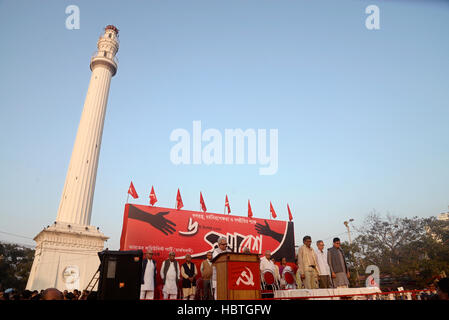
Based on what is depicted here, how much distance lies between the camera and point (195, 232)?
12.6m

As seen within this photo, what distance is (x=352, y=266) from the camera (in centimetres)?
3388

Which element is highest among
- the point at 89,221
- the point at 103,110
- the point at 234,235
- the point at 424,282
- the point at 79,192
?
the point at 103,110

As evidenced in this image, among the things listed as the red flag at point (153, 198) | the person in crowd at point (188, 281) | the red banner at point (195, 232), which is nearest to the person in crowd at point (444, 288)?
the person in crowd at point (188, 281)

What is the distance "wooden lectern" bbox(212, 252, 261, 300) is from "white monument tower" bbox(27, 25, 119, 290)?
1969 centimetres

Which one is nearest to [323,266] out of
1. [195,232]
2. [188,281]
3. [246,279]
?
[246,279]

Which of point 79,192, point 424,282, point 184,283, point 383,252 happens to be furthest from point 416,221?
point 79,192

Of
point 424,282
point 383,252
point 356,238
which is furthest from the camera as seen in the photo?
point 356,238

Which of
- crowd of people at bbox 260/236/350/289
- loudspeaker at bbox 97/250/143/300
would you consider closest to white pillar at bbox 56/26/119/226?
loudspeaker at bbox 97/250/143/300

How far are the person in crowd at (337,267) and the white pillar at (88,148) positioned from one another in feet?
70.2

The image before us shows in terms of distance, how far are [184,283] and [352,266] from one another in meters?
30.8

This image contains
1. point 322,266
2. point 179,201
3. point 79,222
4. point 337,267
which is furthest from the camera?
point 79,222

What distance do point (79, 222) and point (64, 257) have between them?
112 inches

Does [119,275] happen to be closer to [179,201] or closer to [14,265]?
[179,201]
